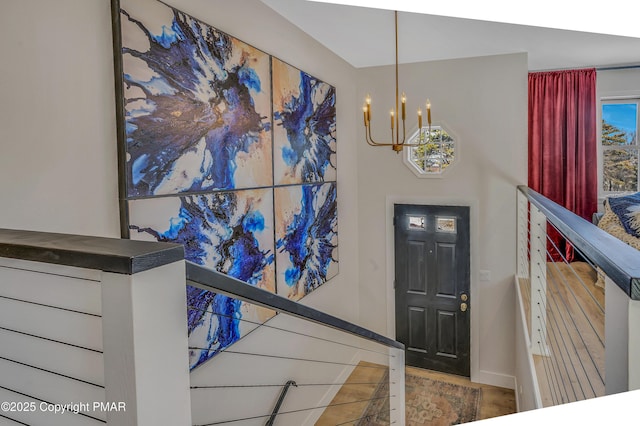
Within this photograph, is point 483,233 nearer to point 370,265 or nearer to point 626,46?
point 370,265

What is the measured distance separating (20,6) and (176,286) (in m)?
1.39

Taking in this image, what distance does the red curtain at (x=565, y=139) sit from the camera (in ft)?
18.0

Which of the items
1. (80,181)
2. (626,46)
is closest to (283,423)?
(80,181)

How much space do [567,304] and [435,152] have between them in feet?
7.82

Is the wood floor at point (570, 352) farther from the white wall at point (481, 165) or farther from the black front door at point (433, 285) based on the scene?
the black front door at point (433, 285)

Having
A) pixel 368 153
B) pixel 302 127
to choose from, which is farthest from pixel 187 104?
pixel 368 153

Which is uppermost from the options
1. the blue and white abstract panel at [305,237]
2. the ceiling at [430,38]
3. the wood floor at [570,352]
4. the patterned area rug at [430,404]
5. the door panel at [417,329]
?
the ceiling at [430,38]

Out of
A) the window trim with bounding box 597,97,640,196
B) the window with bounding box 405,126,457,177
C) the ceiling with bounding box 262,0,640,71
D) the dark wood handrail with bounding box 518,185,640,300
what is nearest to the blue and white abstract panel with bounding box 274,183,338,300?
the window with bounding box 405,126,457,177

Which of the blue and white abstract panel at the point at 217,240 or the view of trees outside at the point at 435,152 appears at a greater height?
the view of trees outside at the point at 435,152

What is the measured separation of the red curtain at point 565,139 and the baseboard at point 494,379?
190 centimetres

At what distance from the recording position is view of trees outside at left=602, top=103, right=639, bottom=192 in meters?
5.67

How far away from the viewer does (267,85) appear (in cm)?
309

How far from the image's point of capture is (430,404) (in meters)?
4.24

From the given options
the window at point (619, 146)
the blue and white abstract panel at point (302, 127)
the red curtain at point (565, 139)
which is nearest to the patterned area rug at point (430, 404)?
the blue and white abstract panel at point (302, 127)
